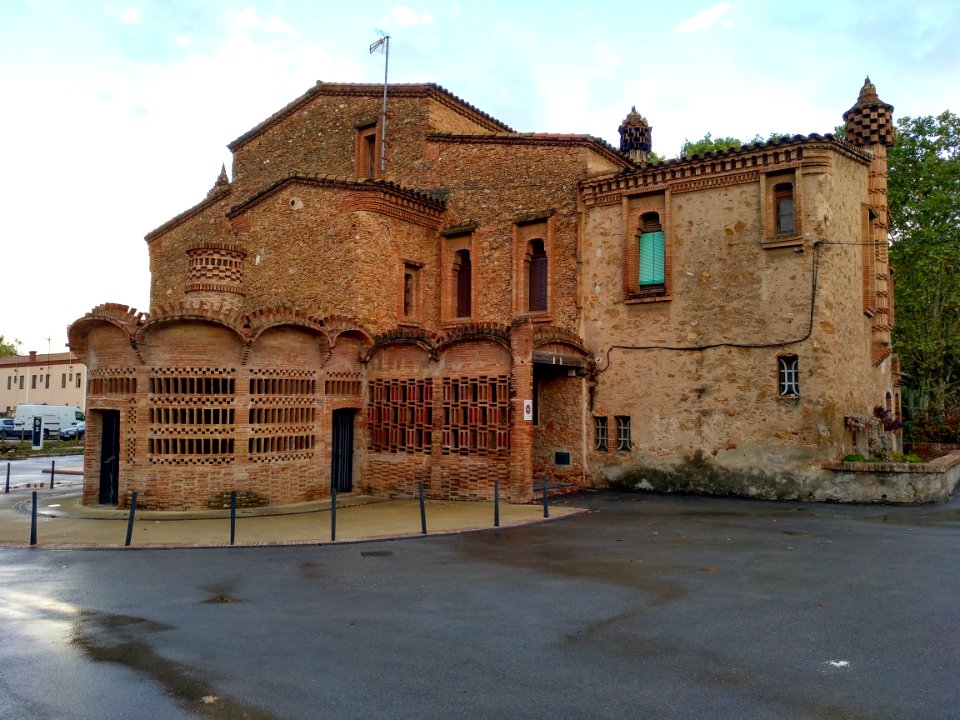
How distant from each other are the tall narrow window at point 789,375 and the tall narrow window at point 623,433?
13.4ft

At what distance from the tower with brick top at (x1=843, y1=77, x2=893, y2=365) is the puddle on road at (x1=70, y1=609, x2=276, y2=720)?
64.1 ft

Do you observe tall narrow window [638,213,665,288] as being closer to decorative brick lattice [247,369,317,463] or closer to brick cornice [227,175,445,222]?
brick cornice [227,175,445,222]

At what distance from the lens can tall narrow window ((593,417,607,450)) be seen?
793 inches

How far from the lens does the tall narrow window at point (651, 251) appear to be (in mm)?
19719

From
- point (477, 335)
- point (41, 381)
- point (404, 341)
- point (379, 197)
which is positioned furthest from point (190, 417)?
point (41, 381)

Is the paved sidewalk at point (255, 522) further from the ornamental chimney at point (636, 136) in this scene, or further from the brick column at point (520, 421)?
the ornamental chimney at point (636, 136)

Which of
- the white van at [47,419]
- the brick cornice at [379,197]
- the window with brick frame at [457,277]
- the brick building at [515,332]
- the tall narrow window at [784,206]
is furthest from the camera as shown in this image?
the white van at [47,419]

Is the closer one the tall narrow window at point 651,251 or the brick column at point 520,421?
the brick column at point 520,421

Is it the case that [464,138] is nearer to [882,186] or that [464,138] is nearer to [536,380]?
[536,380]

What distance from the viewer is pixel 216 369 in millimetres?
16375

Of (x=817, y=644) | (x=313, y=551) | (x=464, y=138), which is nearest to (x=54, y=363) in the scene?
(x=464, y=138)

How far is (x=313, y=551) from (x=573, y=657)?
651 cm

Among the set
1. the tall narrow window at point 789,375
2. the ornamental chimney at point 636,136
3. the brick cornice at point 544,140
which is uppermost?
the ornamental chimney at point 636,136

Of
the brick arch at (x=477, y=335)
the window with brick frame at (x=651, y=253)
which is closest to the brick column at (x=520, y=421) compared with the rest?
the brick arch at (x=477, y=335)
